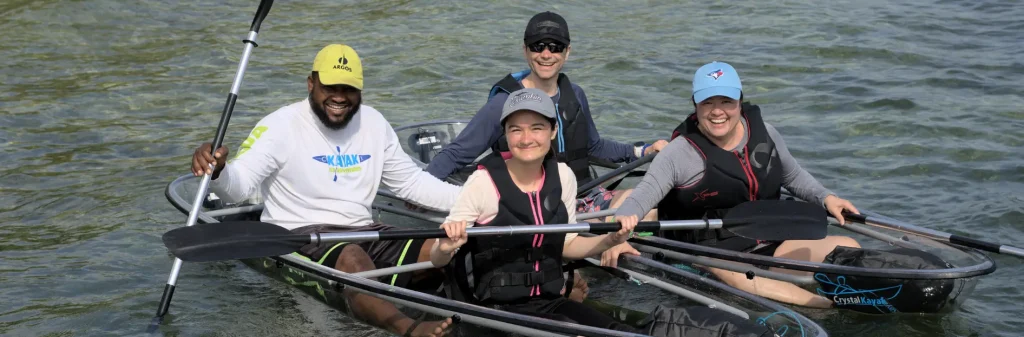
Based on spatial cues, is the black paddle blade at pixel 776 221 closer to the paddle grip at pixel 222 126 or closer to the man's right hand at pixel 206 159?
the man's right hand at pixel 206 159

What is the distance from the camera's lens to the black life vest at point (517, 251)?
411cm

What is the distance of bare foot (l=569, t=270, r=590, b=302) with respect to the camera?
4895 mm

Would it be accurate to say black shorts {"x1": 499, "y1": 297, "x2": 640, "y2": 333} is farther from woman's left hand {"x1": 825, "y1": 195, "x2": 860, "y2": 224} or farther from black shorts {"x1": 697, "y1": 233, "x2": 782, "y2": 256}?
woman's left hand {"x1": 825, "y1": 195, "x2": 860, "y2": 224}

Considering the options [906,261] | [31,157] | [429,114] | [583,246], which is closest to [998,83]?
[429,114]

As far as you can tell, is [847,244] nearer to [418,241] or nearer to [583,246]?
[583,246]

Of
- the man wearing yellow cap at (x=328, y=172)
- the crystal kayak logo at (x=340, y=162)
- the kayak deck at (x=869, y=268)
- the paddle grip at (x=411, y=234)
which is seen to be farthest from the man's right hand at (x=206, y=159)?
the kayak deck at (x=869, y=268)

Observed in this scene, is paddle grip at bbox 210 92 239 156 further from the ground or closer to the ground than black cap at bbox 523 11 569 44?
closer to the ground

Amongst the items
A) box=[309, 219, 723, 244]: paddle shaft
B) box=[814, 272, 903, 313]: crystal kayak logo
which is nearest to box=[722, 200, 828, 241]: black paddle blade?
box=[309, 219, 723, 244]: paddle shaft

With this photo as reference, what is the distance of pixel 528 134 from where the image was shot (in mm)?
3939

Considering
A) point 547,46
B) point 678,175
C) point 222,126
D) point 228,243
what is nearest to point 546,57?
point 547,46

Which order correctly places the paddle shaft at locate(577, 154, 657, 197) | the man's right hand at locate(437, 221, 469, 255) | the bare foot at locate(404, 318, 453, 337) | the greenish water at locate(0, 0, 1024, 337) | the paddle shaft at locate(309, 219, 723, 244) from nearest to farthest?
the man's right hand at locate(437, 221, 469, 255), the paddle shaft at locate(309, 219, 723, 244), the bare foot at locate(404, 318, 453, 337), the greenish water at locate(0, 0, 1024, 337), the paddle shaft at locate(577, 154, 657, 197)

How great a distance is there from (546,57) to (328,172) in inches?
52.5

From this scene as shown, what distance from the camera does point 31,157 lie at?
25.4 feet

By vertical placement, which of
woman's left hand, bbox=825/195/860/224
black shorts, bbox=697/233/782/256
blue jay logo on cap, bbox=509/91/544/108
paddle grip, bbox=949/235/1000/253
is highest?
blue jay logo on cap, bbox=509/91/544/108
